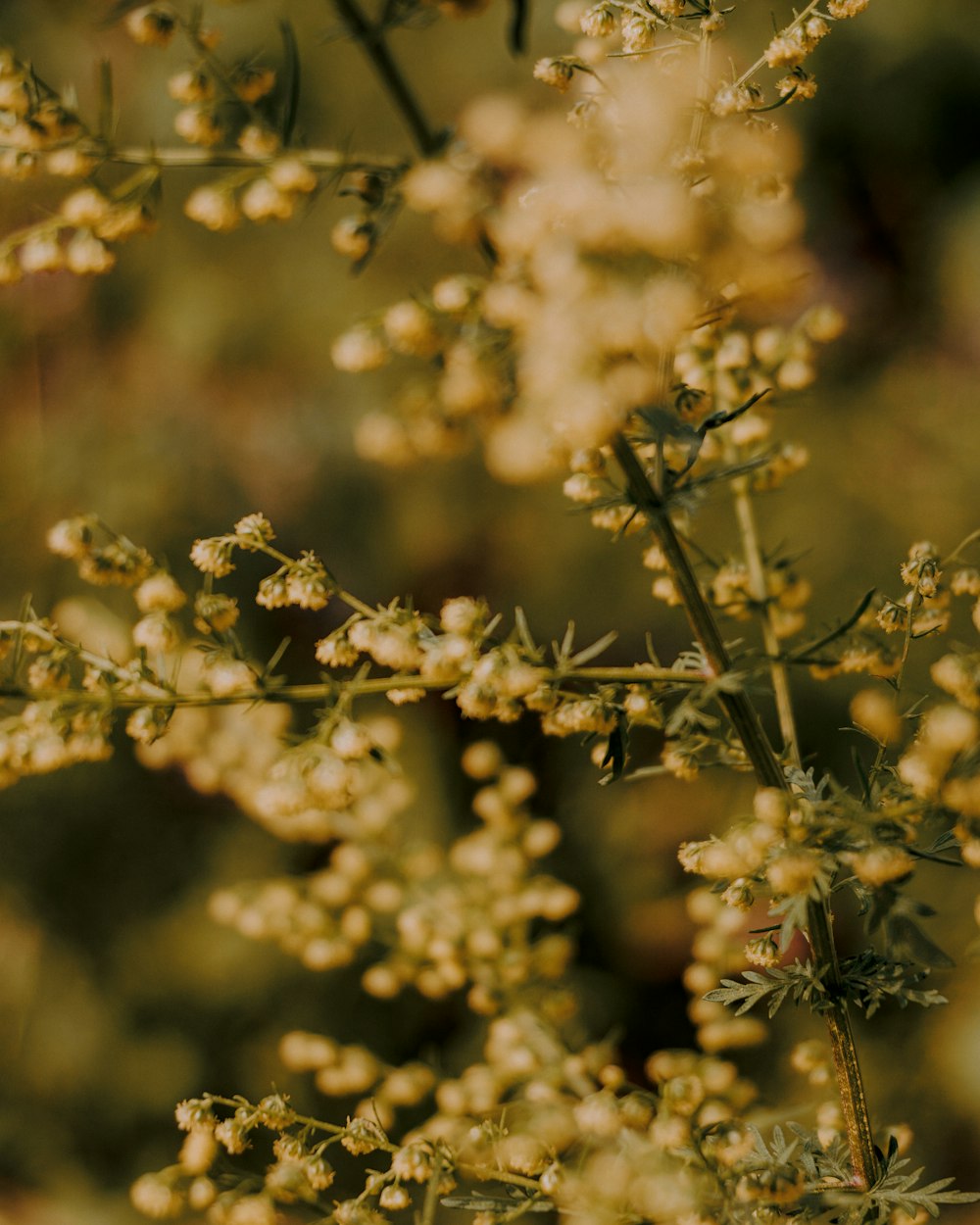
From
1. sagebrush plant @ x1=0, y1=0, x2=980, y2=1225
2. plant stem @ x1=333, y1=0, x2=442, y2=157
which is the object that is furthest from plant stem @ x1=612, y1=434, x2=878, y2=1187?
plant stem @ x1=333, y1=0, x2=442, y2=157

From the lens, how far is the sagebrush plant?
0.67 metres

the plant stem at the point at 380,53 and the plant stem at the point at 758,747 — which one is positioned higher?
the plant stem at the point at 380,53

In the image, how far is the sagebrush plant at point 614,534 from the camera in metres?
0.67

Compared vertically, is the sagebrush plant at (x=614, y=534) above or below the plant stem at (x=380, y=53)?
below

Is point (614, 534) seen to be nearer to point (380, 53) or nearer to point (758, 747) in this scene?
point (758, 747)

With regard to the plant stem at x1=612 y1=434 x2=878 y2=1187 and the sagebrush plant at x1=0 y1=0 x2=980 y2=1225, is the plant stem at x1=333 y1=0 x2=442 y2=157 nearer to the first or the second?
the sagebrush plant at x1=0 y1=0 x2=980 y2=1225

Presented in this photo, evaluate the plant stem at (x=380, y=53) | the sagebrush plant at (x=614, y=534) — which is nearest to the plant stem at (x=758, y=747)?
the sagebrush plant at (x=614, y=534)

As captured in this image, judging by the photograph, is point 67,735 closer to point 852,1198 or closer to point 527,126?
point 527,126

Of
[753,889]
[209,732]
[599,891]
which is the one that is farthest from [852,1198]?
[599,891]

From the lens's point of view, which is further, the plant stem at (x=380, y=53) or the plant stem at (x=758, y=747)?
the plant stem at (x=758, y=747)

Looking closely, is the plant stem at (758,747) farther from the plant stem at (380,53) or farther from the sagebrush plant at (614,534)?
the plant stem at (380,53)

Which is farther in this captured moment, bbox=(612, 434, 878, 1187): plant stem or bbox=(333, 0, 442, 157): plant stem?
bbox=(612, 434, 878, 1187): plant stem

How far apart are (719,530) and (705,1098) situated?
59.9 inches

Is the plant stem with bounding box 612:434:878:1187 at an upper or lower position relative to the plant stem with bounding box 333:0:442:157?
lower
